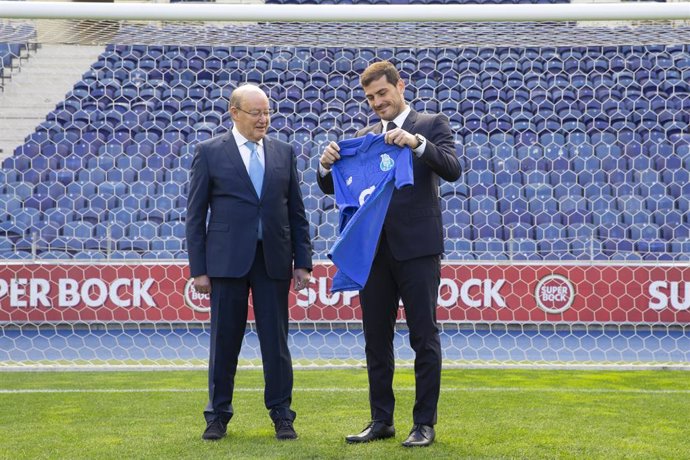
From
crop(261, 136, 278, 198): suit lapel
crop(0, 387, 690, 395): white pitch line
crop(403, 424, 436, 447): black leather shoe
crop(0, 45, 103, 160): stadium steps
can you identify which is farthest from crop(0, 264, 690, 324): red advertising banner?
crop(403, 424, 436, 447): black leather shoe

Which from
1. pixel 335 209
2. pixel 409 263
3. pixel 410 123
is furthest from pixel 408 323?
pixel 335 209

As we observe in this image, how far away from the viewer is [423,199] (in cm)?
306

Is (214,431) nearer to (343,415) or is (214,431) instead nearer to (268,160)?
(343,415)

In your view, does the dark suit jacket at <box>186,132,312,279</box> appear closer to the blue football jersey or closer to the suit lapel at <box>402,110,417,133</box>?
the blue football jersey

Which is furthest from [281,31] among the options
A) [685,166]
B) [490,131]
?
[685,166]

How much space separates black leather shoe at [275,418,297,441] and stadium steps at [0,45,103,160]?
13.8 ft

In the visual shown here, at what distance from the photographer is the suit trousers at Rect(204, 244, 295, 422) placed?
3.12 metres

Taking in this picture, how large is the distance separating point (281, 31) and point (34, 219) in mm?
3195

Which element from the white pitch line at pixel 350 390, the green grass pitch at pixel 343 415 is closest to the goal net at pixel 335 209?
the green grass pitch at pixel 343 415

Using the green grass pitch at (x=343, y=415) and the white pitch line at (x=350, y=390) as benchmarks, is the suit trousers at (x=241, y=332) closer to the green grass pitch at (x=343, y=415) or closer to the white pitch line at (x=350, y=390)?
the green grass pitch at (x=343, y=415)

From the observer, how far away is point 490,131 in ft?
22.1

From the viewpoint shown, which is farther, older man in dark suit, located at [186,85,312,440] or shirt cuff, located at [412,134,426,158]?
older man in dark suit, located at [186,85,312,440]

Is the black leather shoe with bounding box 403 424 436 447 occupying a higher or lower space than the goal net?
lower

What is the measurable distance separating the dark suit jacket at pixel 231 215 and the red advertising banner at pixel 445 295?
3.05m
